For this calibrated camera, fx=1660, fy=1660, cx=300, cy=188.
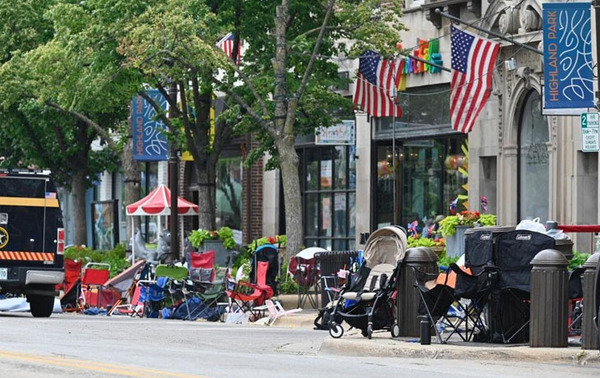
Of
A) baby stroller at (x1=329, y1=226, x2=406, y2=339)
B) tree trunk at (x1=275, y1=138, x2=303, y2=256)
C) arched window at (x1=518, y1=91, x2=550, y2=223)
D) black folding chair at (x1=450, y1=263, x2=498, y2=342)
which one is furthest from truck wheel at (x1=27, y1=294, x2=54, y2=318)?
black folding chair at (x1=450, y1=263, x2=498, y2=342)

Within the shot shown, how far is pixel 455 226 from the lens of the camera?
89.0 ft

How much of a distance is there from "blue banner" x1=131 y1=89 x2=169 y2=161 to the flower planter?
11.6 metres

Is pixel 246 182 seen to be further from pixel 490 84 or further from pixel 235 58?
pixel 490 84

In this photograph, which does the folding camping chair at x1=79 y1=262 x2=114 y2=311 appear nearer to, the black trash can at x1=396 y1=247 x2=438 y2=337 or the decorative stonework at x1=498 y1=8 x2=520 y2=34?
the decorative stonework at x1=498 y1=8 x2=520 y2=34

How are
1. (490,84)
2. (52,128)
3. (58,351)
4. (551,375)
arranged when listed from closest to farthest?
(551,375), (58,351), (490,84), (52,128)

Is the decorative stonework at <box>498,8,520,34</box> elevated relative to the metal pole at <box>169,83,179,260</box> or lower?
elevated

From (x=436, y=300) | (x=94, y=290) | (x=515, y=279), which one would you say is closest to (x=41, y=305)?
(x=94, y=290)

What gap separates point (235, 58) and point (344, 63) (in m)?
4.76

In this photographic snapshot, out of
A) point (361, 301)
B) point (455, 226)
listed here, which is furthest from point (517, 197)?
point (361, 301)

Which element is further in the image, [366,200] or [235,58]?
[366,200]

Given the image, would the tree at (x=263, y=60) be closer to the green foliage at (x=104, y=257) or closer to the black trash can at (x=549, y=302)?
the green foliage at (x=104, y=257)

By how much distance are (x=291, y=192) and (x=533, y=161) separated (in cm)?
516

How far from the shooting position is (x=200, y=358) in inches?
634

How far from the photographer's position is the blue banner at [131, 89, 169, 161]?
3744 cm
